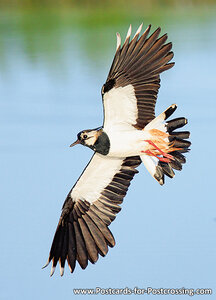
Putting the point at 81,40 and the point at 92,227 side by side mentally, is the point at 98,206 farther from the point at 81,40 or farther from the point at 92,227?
the point at 81,40

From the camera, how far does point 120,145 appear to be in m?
6.06

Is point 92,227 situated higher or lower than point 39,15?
lower

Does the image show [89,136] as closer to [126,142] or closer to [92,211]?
[126,142]

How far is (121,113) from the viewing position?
6.12 metres

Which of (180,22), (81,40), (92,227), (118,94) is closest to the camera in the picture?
(118,94)

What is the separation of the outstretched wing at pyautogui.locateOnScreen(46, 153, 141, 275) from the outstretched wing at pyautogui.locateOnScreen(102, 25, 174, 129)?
463 millimetres

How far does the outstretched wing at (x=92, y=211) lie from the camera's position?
251 inches

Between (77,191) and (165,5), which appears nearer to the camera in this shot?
(77,191)

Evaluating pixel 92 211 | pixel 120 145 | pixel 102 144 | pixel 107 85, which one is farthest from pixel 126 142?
pixel 92 211

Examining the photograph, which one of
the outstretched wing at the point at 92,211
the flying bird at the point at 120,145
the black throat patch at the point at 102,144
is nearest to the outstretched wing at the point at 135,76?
the flying bird at the point at 120,145

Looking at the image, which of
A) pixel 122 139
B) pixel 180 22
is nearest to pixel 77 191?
pixel 122 139

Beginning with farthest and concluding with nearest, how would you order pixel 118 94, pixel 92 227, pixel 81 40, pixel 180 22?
pixel 180 22, pixel 81 40, pixel 92 227, pixel 118 94

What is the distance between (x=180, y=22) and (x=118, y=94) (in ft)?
28.2

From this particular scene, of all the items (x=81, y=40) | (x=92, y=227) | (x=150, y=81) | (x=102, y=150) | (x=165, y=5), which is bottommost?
(x=92, y=227)
